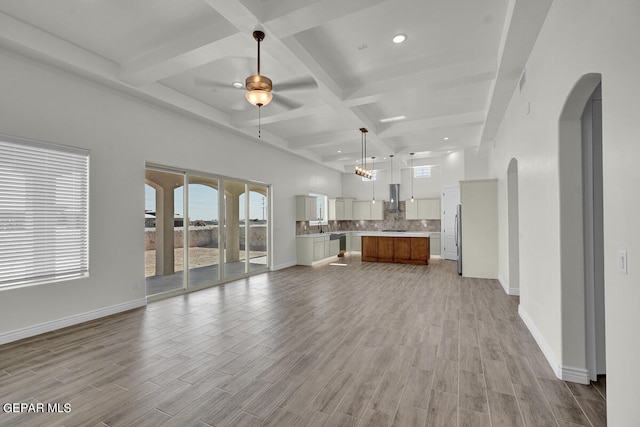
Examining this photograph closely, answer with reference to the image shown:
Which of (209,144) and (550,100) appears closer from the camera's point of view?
(550,100)

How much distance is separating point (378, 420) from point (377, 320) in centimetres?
207

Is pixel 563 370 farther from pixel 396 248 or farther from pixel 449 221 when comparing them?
pixel 449 221

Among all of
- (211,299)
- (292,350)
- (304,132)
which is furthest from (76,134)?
(304,132)

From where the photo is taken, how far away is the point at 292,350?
3152 mm

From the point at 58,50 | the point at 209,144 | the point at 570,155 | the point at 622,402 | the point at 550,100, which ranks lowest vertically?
the point at 622,402

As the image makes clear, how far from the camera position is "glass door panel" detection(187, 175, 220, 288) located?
5875 millimetres

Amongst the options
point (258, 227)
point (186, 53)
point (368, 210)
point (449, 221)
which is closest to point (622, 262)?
point (186, 53)

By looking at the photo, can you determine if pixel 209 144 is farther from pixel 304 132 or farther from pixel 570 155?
pixel 570 155

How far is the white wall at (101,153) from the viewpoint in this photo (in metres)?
3.49

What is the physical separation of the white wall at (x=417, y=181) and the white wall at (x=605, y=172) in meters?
6.46

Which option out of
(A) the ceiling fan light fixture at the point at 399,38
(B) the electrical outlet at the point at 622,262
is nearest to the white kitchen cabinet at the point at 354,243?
(A) the ceiling fan light fixture at the point at 399,38

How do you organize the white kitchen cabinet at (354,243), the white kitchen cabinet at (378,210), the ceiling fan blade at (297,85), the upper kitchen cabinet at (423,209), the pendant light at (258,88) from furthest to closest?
1. the white kitchen cabinet at (354,243)
2. the white kitchen cabinet at (378,210)
3. the upper kitchen cabinet at (423,209)
4. the ceiling fan blade at (297,85)
5. the pendant light at (258,88)

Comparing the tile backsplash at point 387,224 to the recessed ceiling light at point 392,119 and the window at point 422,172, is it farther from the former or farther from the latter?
the recessed ceiling light at point 392,119

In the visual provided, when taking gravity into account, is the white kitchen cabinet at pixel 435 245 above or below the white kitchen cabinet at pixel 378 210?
below
